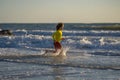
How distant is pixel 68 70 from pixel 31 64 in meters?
2.11

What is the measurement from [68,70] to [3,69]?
2.12 m

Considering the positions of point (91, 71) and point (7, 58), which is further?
point (7, 58)

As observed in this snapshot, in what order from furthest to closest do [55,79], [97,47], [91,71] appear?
1. [97,47]
2. [91,71]
3. [55,79]

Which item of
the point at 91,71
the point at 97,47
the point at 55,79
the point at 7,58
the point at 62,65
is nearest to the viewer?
the point at 55,79

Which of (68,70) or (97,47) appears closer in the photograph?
(68,70)

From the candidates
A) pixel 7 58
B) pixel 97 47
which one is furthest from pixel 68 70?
pixel 97 47

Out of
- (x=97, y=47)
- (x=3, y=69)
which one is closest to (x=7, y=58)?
(x=3, y=69)

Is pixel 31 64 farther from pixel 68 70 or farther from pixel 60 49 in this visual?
pixel 60 49

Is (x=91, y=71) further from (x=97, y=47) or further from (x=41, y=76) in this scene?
(x=97, y=47)

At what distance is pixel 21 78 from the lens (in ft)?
37.5

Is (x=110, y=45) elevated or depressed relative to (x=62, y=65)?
depressed

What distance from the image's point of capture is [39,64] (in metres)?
14.7

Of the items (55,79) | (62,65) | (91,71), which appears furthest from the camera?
(62,65)

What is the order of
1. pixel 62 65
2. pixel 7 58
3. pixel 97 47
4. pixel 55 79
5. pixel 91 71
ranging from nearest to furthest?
pixel 55 79 < pixel 91 71 < pixel 62 65 < pixel 7 58 < pixel 97 47
